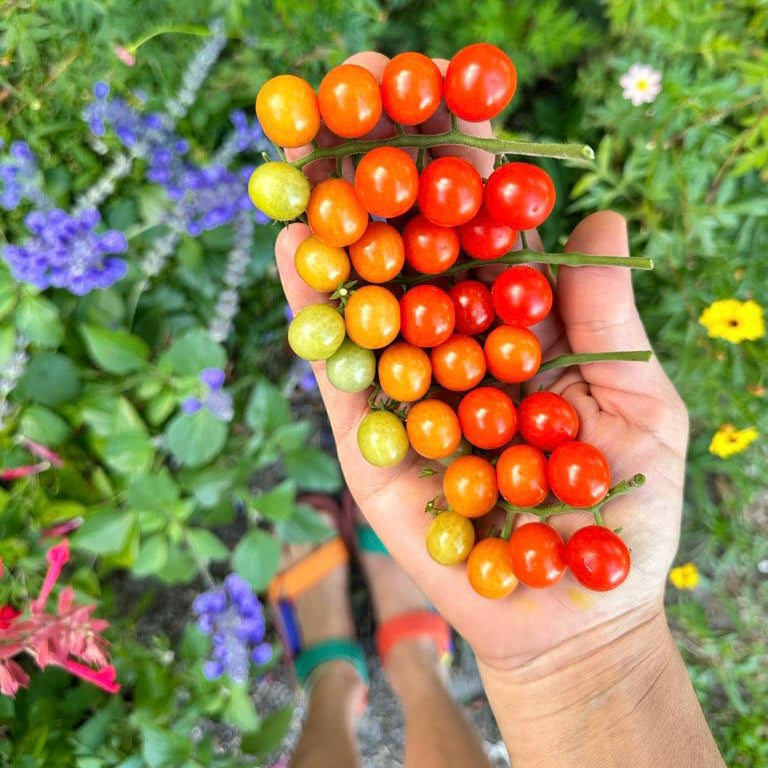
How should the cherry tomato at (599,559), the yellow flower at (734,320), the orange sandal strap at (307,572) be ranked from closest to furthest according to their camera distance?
1. the cherry tomato at (599,559)
2. the yellow flower at (734,320)
3. the orange sandal strap at (307,572)

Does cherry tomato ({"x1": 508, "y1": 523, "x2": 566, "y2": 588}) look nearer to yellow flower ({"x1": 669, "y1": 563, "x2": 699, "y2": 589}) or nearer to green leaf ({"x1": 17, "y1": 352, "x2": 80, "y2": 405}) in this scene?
yellow flower ({"x1": 669, "y1": 563, "x2": 699, "y2": 589})

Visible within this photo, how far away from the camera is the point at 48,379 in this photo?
1704 mm

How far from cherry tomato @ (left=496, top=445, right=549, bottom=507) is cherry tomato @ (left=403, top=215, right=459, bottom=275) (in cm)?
40

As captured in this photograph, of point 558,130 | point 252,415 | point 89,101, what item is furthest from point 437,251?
point 558,130

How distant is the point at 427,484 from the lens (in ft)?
4.75

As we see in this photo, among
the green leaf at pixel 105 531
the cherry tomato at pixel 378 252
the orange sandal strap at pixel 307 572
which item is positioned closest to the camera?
the cherry tomato at pixel 378 252

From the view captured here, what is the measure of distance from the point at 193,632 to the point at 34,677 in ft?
1.36

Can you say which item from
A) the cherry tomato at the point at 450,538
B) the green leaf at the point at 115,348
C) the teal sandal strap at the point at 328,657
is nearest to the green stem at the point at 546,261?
the cherry tomato at the point at 450,538

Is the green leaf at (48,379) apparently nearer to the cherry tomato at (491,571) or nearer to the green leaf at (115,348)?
the green leaf at (115,348)

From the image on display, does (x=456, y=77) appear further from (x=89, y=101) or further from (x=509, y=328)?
(x=89, y=101)

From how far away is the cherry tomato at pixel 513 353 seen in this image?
131 centimetres

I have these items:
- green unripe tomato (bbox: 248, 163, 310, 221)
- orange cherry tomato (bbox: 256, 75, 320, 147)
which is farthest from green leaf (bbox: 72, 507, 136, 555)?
orange cherry tomato (bbox: 256, 75, 320, 147)

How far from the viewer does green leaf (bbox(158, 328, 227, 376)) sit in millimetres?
1646

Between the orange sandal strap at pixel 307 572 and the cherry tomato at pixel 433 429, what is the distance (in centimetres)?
116
